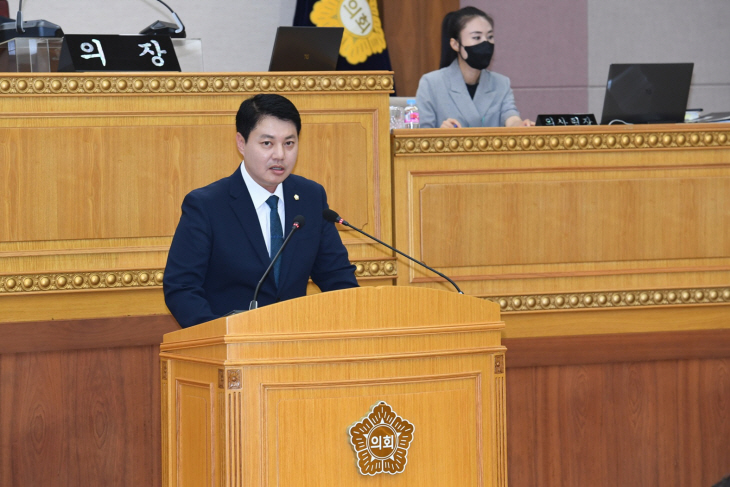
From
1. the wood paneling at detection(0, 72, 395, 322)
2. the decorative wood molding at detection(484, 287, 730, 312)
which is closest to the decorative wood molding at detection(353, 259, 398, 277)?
the wood paneling at detection(0, 72, 395, 322)

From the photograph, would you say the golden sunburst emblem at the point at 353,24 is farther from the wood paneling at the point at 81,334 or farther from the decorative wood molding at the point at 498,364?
the decorative wood molding at the point at 498,364

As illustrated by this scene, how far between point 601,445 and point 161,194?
171 cm

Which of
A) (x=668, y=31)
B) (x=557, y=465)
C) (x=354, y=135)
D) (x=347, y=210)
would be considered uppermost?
(x=668, y=31)

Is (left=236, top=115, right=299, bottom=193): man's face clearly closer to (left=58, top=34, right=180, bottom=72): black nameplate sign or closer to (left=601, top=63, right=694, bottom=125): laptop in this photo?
(left=58, top=34, right=180, bottom=72): black nameplate sign

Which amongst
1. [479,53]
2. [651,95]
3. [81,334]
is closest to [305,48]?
[479,53]

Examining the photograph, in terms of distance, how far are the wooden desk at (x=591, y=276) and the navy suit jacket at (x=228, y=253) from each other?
70 centimetres

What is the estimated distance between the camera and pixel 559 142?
3.19 m

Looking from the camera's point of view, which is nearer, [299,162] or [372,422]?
[372,422]

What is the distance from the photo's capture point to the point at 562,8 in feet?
18.2

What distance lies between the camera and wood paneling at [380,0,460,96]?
5277mm

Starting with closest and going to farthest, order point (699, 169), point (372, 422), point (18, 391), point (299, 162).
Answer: point (372, 422) < point (18, 391) < point (299, 162) < point (699, 169)

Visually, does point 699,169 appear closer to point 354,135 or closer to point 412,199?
point 412,199

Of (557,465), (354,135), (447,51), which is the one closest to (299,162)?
(354,135)

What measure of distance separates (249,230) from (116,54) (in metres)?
0.97
